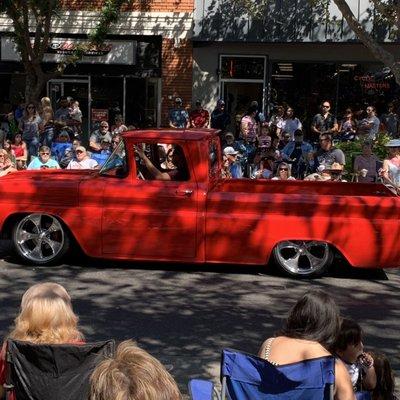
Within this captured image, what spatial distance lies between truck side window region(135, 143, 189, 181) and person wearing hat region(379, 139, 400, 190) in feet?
15.8

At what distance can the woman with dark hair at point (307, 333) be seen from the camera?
12.8 feet

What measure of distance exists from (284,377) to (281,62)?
19.1 metres

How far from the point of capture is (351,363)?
4.29 metres

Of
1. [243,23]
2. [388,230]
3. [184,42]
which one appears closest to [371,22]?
[243,23]

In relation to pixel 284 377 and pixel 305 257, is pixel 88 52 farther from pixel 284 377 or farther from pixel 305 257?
pixel 284 377

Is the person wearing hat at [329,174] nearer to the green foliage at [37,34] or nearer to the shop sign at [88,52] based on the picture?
the green foliage at [37,34]

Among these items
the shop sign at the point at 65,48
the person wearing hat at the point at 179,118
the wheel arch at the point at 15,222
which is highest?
the shop sign at the point at 65,48

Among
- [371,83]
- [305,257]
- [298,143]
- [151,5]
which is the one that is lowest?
[305,257]

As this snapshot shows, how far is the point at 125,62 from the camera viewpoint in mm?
22141

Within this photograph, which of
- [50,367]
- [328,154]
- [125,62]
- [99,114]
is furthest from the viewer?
[99,114]

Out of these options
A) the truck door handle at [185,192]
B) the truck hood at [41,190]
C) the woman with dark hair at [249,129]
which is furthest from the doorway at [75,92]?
the truck door handle at [185,192]

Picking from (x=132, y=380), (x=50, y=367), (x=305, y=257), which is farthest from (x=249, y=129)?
(x=132, y=380)

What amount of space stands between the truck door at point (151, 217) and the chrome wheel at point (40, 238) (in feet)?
2.20

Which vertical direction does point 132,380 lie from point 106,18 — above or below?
below
